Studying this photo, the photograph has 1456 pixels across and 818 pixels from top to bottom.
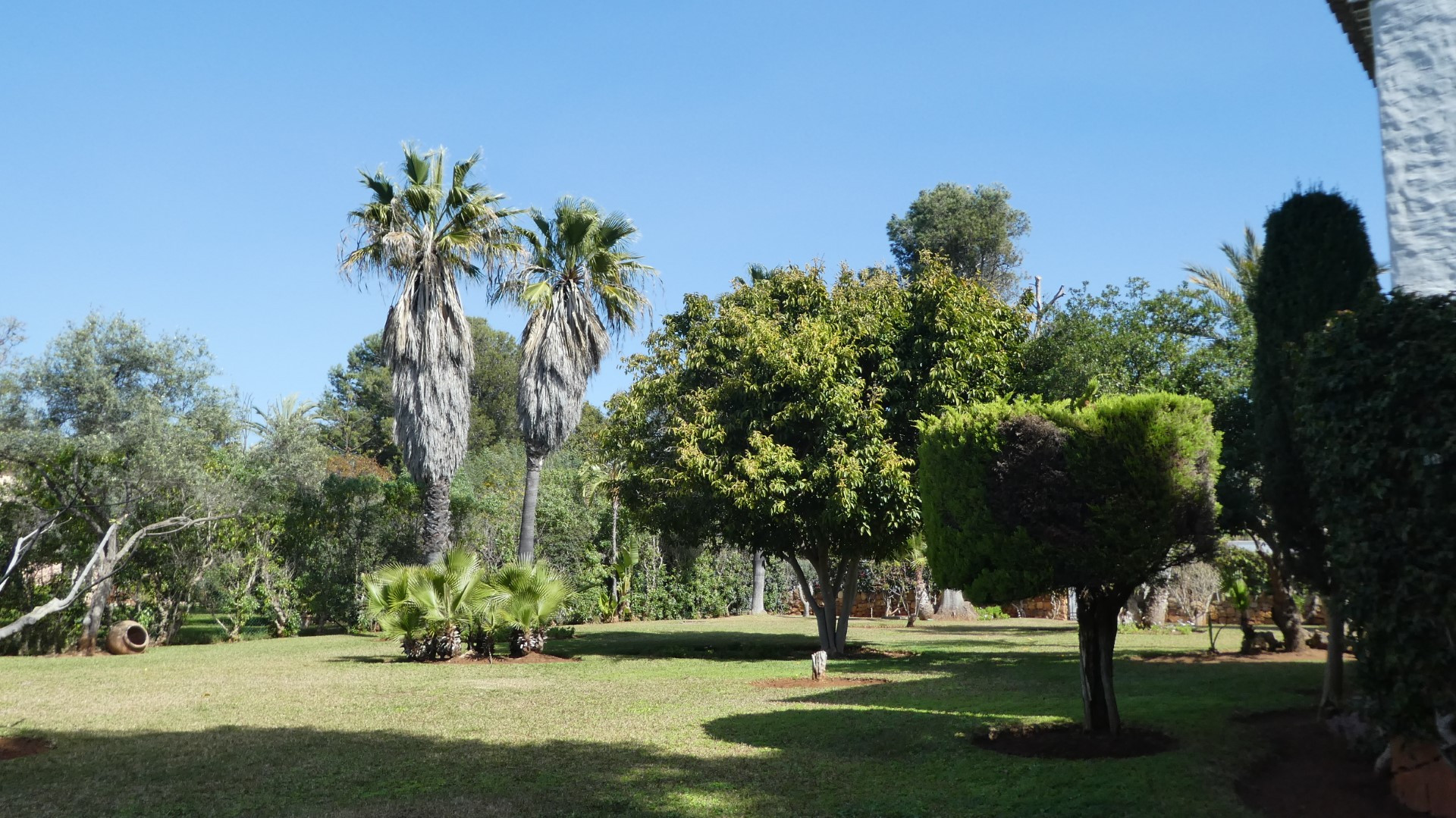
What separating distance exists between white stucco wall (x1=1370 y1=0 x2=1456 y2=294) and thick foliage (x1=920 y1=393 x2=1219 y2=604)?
7.35 ft

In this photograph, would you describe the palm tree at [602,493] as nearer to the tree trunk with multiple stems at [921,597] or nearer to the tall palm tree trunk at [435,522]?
the tall palm tree trunk at [435,522]

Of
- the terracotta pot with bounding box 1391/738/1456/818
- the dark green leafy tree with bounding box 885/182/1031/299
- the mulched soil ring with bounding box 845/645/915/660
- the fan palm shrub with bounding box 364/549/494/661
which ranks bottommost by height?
the mulched soil ring with bounding box 845/645/915/660

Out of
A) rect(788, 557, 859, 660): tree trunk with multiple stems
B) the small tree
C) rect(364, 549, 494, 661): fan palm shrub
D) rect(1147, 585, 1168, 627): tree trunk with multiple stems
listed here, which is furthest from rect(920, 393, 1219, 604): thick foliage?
rect(1147, 585, 1168, 627): tree trunk with multiple stems

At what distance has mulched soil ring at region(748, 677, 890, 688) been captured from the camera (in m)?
13.8

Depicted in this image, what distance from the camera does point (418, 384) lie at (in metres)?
23.2

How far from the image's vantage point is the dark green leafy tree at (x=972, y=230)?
40906mm

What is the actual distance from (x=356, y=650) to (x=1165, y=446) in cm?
1677

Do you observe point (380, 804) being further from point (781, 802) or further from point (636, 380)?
point (636, 380)

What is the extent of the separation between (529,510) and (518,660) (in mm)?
7292

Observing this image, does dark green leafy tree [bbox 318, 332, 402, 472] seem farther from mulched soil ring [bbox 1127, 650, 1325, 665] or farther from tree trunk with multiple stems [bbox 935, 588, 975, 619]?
mulched soil ring [bbox 1127, 650, 1325, 665]

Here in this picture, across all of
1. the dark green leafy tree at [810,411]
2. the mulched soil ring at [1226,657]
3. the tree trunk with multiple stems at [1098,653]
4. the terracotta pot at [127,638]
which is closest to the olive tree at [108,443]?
the terracotta pot at [127,638]

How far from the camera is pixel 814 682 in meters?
14.1

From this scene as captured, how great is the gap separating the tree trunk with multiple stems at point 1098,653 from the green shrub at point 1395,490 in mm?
2686

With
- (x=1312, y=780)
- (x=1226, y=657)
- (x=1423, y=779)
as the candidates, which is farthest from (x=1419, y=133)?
(x=1226, y=657)
